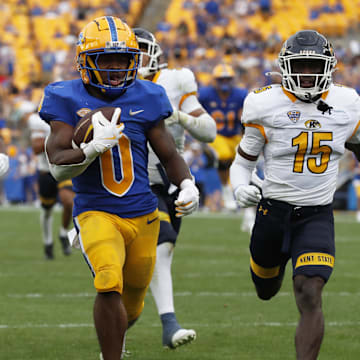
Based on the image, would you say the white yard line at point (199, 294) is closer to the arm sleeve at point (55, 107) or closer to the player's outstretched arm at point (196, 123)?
the player's outstretched arm at point (196, 123)

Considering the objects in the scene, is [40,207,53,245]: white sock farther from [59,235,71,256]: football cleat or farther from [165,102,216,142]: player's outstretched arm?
[165,102,216,142]: player's outstretched arm

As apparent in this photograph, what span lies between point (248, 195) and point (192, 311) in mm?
2117

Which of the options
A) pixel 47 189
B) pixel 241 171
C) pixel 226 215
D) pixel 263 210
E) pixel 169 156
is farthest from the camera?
pixel 226 215

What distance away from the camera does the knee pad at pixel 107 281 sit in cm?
382

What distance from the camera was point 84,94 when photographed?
4.12 metres

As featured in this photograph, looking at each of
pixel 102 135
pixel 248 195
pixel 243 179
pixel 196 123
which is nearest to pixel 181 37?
pixel 196 123

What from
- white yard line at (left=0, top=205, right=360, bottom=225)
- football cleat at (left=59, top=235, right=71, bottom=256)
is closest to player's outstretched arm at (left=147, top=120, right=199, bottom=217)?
football cleat at (left=59, top=235, right=71, bottom=256)

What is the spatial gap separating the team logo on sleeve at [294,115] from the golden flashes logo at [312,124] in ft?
0.18

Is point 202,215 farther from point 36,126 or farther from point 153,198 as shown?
point 153,198

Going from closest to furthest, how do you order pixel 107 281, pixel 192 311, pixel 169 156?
pixel 107 281 < pixel 169 156 < pixel 192 311

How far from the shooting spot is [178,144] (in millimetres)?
5898

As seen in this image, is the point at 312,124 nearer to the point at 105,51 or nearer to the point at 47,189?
the point at 105,51

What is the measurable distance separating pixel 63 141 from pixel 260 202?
118 cm

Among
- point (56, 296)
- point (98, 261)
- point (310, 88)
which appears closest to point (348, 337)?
point (310, 88)
